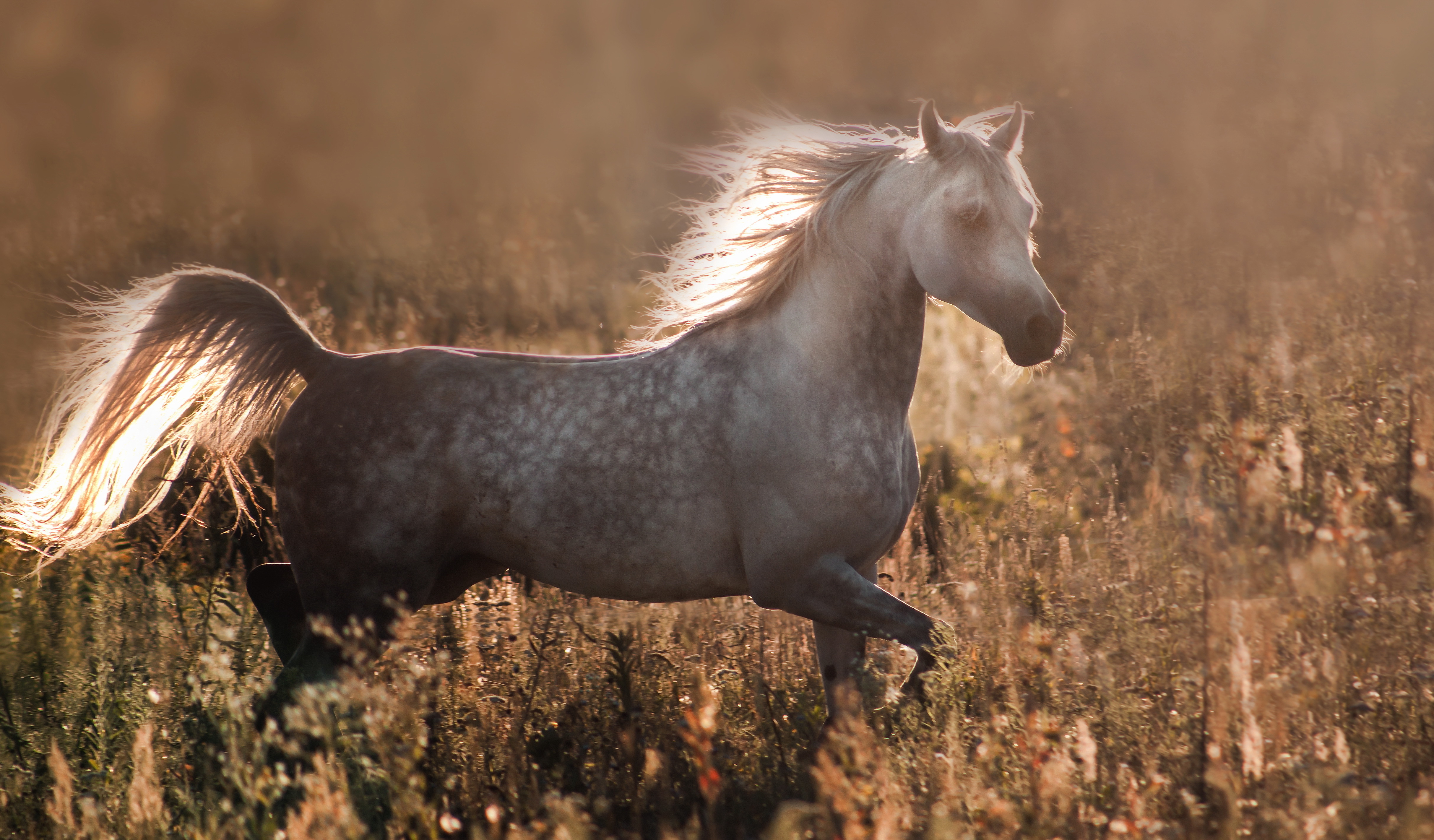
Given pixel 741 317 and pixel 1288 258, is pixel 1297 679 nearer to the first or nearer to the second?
pixel 741 317

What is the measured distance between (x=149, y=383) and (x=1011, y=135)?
9.45ft

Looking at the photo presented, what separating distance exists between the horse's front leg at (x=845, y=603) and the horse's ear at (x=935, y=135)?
122 cm

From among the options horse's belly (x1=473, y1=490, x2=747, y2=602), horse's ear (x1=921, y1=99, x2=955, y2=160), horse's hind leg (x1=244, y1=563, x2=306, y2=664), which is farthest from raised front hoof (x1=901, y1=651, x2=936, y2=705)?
horse's hind leg (x1=244, y1=563, x2=306, y2=664)

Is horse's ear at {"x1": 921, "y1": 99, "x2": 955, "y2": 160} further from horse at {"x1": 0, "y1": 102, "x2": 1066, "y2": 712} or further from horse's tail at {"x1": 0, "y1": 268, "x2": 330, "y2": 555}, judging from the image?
horse's tail at {"x1": 0, "y1": 268, "x2": 330, "y2": 555}

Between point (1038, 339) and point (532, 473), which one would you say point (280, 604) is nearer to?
point (532, 473)

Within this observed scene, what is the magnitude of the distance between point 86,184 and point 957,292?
34.0 feet

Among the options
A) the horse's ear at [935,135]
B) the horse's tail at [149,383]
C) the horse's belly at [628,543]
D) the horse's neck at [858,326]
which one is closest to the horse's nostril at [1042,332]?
the horse's neck at [858,326]

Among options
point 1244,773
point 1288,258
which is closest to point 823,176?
point 1244,773

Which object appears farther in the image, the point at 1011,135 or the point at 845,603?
the point at 1011,135

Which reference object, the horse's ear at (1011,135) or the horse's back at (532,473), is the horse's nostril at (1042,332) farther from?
the horse's back at (532,473)

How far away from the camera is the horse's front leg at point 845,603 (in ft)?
10.3

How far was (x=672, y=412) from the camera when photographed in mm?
3277

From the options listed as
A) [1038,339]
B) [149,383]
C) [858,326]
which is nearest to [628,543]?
[858,326]

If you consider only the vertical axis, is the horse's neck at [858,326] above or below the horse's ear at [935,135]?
below
